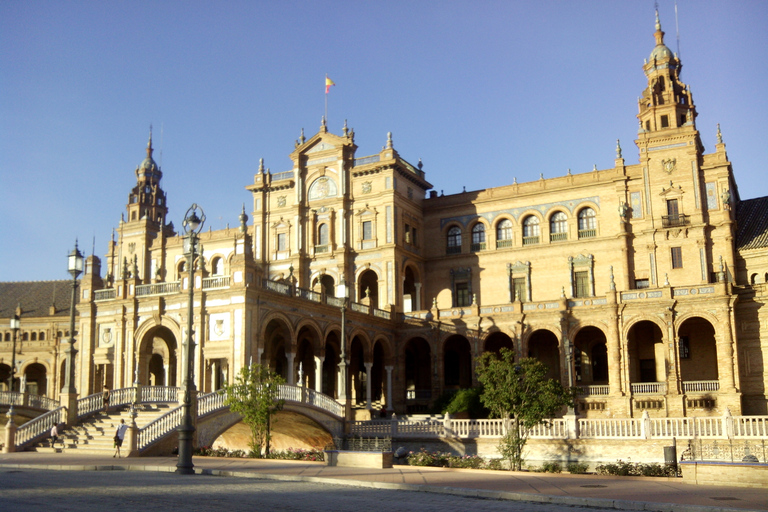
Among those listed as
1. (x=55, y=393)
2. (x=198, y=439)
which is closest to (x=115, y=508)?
(x=198, y=439)

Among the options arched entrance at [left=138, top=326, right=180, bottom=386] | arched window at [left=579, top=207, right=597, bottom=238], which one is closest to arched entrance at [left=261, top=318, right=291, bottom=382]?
arched entrance at [left=138, top=326, right=180, bottom=386]

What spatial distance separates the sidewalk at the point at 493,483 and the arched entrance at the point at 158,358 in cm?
1553

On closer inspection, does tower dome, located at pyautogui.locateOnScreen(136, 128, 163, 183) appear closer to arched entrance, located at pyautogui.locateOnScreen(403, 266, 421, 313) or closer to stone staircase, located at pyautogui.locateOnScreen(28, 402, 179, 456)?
arched entrance, located at pyautogui.locateOnScreen(403, 266, 421, 313)

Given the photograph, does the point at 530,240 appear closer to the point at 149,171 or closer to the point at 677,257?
the point at 677,257

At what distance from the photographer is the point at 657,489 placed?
16.9 meters

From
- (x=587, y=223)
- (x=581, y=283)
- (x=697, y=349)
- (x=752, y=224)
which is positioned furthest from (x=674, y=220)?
(x=697, y=349)

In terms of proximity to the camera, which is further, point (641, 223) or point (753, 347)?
point (641, 223)

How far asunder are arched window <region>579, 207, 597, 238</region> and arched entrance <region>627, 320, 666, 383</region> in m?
7.51

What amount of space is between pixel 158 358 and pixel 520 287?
2504 centimetres

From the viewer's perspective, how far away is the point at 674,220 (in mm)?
Answer: 49375

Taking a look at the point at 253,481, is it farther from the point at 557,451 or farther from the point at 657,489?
the point at 557,451

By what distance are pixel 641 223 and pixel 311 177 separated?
23.6 metres

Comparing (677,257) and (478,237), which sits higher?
(478,237)

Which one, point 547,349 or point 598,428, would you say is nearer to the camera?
point 598,428
